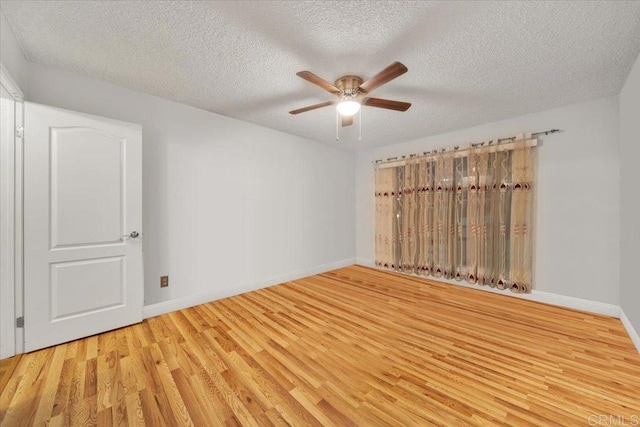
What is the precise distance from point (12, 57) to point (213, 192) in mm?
1780

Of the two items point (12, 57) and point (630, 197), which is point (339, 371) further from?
point (12, 57)

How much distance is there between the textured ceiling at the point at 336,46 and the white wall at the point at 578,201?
0.96 feet

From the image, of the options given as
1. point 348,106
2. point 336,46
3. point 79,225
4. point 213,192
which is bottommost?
point 79,225

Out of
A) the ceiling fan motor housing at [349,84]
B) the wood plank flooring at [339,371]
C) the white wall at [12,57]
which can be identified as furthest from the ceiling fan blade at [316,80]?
the wood plank flooring at [339,371]

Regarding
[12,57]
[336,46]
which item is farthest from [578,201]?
[12,57]

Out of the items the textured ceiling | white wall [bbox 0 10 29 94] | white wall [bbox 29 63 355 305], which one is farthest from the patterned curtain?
white wall [bbox 0 10 29 94]

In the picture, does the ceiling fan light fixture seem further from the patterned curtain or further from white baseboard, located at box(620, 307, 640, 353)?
white baseboard, located at box(620, 307, 640, 353)

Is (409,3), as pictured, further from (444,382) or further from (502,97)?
(444,382)

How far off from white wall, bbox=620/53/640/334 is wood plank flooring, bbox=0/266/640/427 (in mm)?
337

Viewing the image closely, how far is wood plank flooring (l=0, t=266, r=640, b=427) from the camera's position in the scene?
1344 millimetres

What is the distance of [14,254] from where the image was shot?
6.06 ft

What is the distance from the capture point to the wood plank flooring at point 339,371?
4.41ft

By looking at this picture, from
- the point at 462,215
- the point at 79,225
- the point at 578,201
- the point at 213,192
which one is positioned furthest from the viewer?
the point at 462,215

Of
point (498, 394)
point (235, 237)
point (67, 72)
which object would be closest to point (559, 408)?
point (498, 394)
